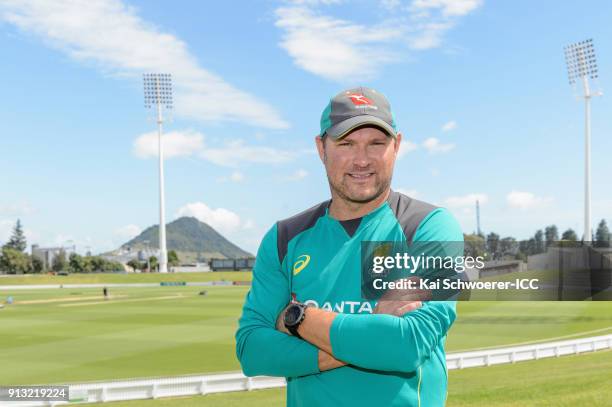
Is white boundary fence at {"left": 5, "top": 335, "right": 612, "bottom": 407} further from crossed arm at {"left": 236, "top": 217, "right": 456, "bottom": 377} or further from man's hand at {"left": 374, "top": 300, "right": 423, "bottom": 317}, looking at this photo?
man's hand at {"left": 374, "top": 300, "right": 423, "bottom": 317}

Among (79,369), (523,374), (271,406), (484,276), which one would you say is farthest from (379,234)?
(79,369)

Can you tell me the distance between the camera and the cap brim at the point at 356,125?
271cm

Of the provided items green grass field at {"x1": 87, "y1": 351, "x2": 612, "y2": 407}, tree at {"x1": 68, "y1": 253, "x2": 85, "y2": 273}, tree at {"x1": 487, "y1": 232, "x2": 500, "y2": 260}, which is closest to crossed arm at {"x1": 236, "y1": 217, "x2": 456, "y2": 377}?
tree at {"x1": 487, "y1": 232, "x2": 500, "y2": 260}

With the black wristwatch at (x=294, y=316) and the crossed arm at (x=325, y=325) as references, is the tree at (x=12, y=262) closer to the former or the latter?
the black wristwatch at (x=294, y=316)

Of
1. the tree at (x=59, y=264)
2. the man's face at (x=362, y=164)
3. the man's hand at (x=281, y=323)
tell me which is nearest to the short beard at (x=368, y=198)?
the man's face at (x=362, y=164)

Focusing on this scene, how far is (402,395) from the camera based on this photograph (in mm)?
2631

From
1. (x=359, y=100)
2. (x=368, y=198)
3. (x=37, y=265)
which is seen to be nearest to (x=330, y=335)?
(x=368, y=198)

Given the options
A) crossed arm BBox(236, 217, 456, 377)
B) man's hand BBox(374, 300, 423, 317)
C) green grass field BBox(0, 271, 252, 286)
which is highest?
man's hand BBox(374, 300, 423, 317)

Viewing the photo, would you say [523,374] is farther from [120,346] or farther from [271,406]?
[120,346]

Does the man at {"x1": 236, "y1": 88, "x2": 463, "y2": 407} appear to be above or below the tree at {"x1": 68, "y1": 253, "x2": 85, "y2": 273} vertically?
above

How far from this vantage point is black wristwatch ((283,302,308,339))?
2.72 m

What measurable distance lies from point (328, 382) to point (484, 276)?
1.53 m

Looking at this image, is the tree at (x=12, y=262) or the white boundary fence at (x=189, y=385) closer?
A: the white boundary fence at (x=189, y=385)

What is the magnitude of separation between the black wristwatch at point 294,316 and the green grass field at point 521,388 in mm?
9828
